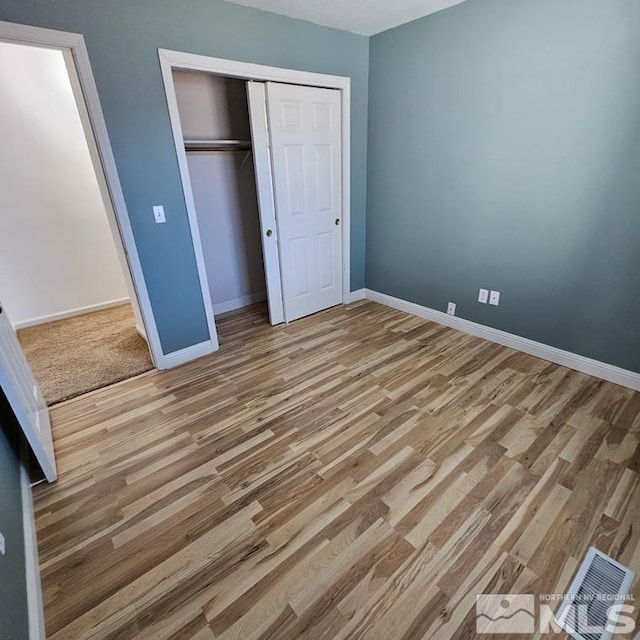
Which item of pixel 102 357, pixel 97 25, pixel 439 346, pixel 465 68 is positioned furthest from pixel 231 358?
pixel 465 68

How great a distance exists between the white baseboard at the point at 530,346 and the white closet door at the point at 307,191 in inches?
34.2

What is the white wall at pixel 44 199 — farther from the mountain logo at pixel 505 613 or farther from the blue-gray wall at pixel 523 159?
the mountain logo at pixel 505 613

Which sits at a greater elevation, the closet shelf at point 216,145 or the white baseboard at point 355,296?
the closet shelf at point 216,145

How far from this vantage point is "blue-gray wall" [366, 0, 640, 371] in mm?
2053

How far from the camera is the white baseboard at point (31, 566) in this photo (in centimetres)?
116

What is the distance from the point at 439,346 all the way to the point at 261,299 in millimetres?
2205

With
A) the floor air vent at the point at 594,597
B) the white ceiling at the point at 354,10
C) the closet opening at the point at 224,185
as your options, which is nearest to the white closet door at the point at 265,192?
the closet opening at the point at 224,185

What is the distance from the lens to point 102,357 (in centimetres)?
302

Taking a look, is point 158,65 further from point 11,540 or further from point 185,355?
point 11,540

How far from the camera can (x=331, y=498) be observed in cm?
164

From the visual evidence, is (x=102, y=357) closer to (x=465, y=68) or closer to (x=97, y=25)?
(x=97, y=25)

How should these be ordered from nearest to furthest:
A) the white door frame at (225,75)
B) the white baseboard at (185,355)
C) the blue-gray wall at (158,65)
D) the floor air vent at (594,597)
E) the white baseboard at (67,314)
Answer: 1. the floor air vent at (594,597)
2. the blue-gray wall at (158,65)
3. the white door frame at (225,75)
4. the white baseboard at (185,355)
5. the white baseboard at (67,314)

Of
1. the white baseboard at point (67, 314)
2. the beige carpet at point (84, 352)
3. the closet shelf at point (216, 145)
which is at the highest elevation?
the closet shelf at point (216, 145)

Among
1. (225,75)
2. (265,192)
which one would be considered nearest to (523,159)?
(265,192)
